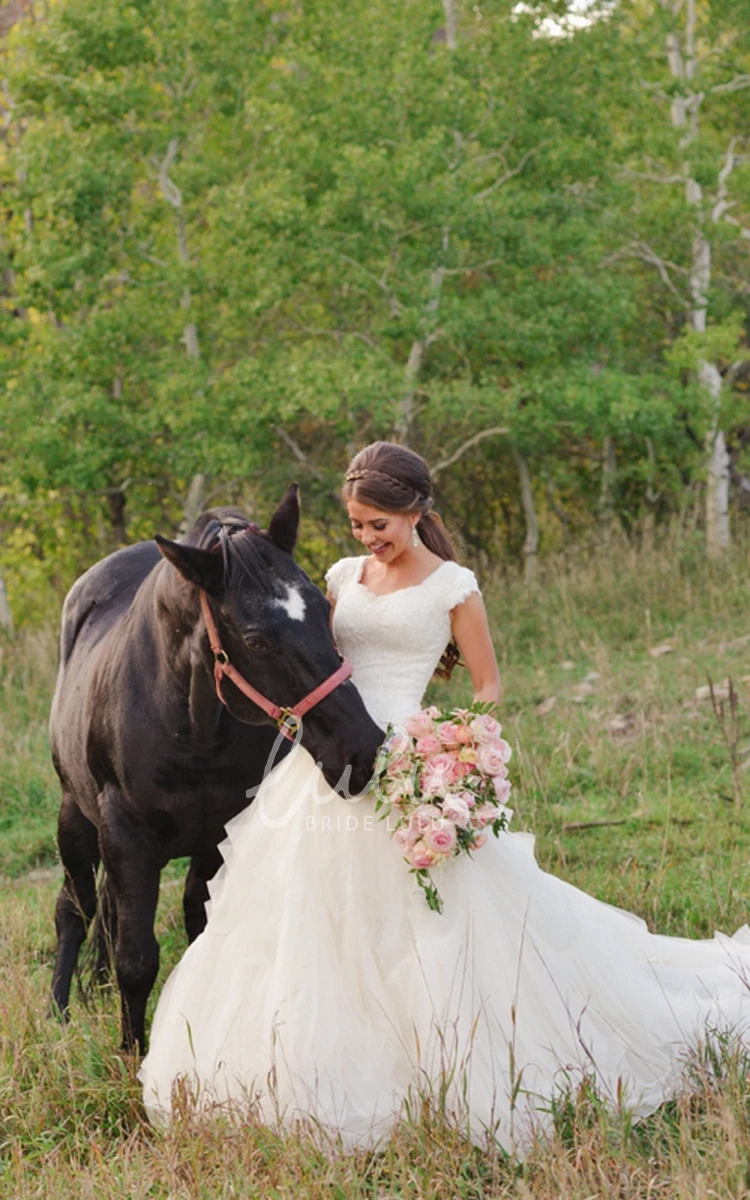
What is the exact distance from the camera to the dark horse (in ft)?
11.4

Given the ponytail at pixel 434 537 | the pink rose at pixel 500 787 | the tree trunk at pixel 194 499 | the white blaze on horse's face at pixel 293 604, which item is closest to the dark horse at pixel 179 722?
the white blaze on horse's face at pixel 293 604

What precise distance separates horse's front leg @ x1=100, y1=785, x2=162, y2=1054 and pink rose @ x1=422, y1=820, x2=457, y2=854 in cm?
125

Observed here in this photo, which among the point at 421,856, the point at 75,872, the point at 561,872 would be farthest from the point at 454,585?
the point at 75,872

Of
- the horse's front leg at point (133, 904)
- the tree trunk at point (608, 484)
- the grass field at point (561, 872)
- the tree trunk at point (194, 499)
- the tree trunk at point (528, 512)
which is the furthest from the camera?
the tree trunk at point (608, 484)

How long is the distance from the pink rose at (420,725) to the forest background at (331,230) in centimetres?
781

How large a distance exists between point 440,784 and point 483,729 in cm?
20

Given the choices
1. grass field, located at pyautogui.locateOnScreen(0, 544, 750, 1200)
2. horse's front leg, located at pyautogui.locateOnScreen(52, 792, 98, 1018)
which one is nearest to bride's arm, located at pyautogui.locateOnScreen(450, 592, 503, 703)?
grass field, located at pyautogui.locateOnScreen(0, 544, 750, 1200)

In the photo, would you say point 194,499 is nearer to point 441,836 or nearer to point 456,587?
point 456,587

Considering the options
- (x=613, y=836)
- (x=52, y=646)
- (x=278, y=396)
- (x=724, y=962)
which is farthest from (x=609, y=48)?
(x=724, y=962)

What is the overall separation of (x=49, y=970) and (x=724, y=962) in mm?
2692

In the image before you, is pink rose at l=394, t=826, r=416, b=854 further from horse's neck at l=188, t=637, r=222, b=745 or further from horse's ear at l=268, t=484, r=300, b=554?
horse's ear at l=268, t=484, r=300, b=554

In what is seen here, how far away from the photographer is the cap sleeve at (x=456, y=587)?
12.3ft

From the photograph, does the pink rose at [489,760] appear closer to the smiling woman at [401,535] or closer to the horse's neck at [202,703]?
the smiling woman at [401,535]

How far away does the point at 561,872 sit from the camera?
5.40 meters
